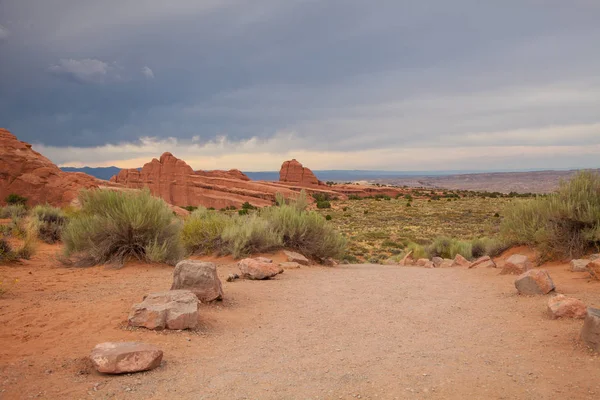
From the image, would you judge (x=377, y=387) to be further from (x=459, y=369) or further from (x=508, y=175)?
(x=508, y=175)

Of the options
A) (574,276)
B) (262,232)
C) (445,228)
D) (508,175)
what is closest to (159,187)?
(445,228)

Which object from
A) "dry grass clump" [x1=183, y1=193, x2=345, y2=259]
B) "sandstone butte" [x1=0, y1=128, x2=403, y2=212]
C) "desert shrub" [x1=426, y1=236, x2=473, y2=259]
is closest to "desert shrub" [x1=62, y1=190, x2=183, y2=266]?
"dry grass clump" [x1=183, y1=193, x2=345, y2=259]

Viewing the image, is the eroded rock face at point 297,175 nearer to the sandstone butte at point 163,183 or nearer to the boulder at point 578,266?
the sandstone butte at point 163,183

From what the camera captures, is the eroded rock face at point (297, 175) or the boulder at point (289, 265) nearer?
the boulder at point (289, 265)

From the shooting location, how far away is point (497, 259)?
49.0 feet

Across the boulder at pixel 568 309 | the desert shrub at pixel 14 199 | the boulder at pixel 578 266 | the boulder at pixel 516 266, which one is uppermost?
the desert shrub at pixel 14 199

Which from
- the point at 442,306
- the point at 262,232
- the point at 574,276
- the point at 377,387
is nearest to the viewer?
the point at 377,387

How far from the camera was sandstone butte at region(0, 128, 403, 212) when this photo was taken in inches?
1314

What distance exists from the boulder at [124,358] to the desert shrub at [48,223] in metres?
13.5

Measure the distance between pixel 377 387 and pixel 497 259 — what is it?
1199cm

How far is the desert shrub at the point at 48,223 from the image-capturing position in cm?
1744

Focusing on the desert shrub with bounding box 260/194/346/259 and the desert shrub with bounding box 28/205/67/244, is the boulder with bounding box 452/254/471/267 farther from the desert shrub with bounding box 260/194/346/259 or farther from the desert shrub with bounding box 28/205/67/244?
the desert shrub with bounding box 28/205/67/244

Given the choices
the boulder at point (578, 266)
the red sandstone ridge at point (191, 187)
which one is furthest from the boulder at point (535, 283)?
the red sandstone ridge at point (191, 187)

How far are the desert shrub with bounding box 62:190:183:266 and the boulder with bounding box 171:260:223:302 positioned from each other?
4.38m
